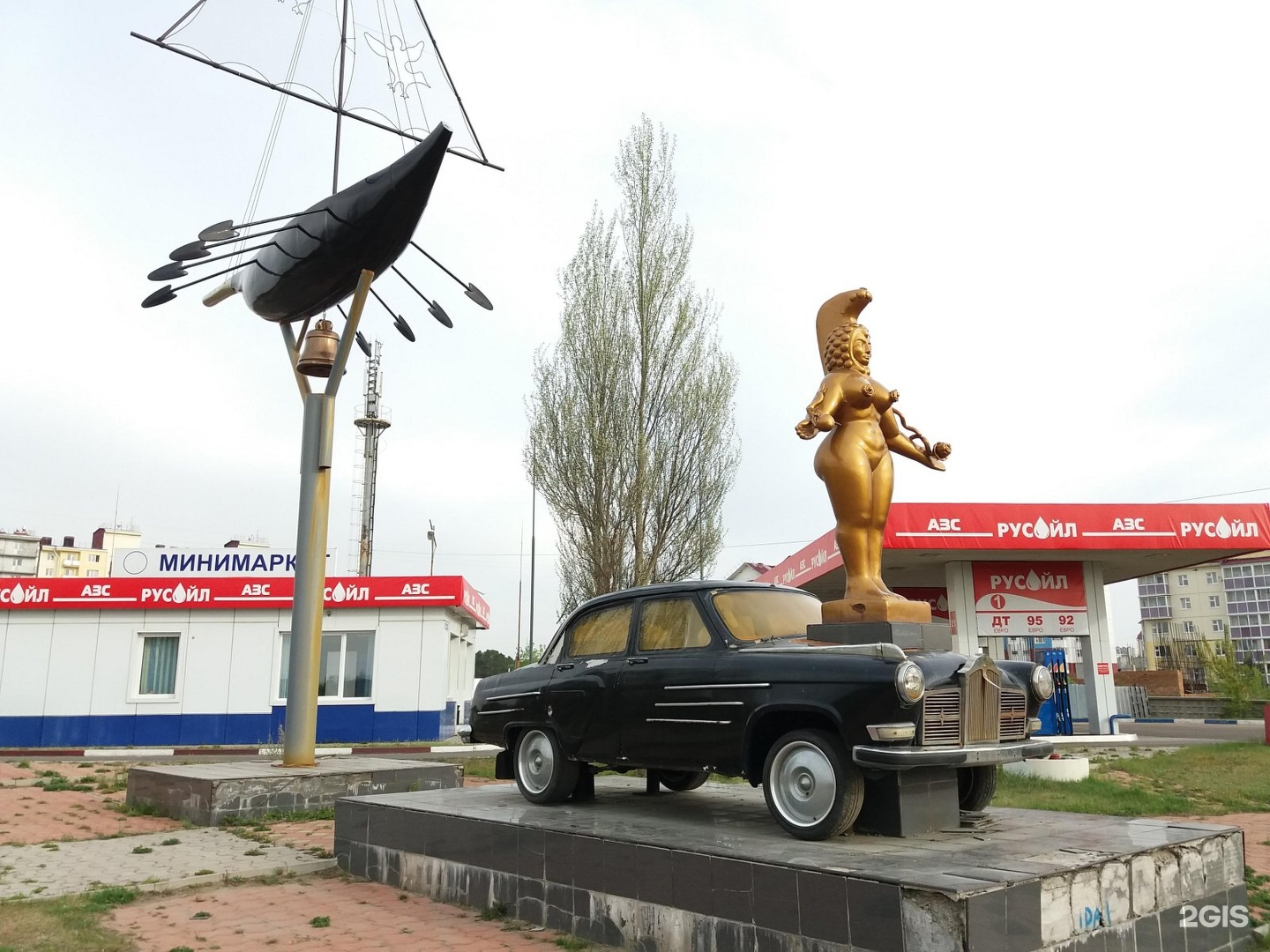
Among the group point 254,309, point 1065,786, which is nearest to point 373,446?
point 254,309

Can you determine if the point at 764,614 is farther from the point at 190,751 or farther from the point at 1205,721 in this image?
the point at 1205,721

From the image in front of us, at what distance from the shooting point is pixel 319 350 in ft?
41.4

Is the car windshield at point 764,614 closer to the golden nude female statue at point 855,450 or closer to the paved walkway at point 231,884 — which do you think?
the golden nude female statue at point 855,450

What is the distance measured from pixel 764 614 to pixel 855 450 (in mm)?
1219

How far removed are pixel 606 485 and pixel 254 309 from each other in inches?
369

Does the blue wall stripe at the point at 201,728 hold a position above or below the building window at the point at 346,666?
below

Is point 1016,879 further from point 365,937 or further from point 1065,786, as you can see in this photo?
point 1065,786

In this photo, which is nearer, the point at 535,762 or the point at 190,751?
the point at 535,762

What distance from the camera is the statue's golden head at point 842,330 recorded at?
6320 mm

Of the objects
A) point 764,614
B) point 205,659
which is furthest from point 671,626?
point 205,659

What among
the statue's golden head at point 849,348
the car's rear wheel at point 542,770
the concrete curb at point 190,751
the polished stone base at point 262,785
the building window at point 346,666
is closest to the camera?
the statue's golden head at point 849,348

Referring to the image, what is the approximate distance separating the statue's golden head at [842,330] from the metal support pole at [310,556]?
7.02 m

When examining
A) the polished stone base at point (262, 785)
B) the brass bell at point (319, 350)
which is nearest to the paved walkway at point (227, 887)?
the polished stone base at point (262, 785)

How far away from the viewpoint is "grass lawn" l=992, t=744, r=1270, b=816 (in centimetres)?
1045
